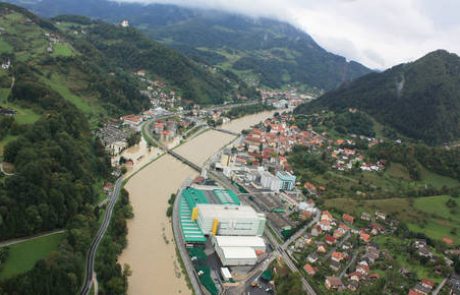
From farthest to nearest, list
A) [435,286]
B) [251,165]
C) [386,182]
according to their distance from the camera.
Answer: [251,165], [386,182], [435,286]

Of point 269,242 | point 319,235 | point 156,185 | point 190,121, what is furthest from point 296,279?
point 190,121

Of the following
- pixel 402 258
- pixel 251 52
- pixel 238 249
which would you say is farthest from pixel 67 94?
pixel 251 52

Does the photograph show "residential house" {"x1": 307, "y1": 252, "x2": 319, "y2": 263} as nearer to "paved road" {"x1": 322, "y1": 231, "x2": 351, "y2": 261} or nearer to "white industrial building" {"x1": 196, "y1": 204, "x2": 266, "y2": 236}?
"paved road" {"x1": 322, "y1": 231, "x2": 351, "y2": 261}

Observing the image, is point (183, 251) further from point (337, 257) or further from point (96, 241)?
point (337, 257)

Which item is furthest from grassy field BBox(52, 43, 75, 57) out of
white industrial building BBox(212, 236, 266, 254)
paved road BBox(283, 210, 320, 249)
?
paved road BBox(283, 210, 320, 249)

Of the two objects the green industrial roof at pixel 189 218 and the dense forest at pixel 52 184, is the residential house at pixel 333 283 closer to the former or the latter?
the green industrial roof at pixel 189 218

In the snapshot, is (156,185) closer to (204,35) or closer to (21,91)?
(21,91)
